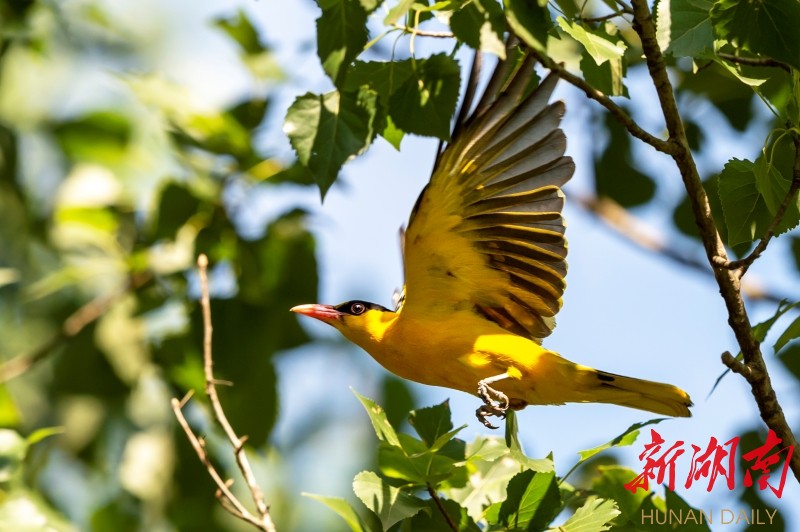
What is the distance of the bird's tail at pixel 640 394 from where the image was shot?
11.0 feet

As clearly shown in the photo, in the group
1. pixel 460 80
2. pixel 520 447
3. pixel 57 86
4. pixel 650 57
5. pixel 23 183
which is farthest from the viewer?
pixel 57 86

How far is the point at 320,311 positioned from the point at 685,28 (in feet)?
6.46

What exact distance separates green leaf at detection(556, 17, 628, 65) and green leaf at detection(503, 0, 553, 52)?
0.59ft

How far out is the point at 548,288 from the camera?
3309mm

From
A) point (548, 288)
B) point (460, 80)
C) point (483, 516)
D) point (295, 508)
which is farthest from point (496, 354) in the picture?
point (295, 508)

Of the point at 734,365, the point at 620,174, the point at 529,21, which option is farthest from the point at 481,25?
the point at 620,174

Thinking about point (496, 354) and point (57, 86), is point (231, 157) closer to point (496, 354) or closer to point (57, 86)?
point (496, 354)

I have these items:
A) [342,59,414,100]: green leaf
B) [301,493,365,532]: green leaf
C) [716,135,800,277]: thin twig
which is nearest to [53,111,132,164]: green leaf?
[342,59,414,100]: green leaf

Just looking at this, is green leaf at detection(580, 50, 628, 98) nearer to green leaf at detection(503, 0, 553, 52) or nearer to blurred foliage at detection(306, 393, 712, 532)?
green leaf at detection(503, 0, 553, 52)

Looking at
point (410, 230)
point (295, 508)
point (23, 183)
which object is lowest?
point (295, 508)

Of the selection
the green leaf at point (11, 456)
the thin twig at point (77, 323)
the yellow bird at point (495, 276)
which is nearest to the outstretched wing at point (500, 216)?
the yellow bird at point (495, 276)

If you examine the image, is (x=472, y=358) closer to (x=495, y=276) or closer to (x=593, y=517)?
(x=495, y=276)

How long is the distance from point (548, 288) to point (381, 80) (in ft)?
3.23

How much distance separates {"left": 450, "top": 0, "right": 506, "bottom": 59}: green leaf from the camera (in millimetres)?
2148
